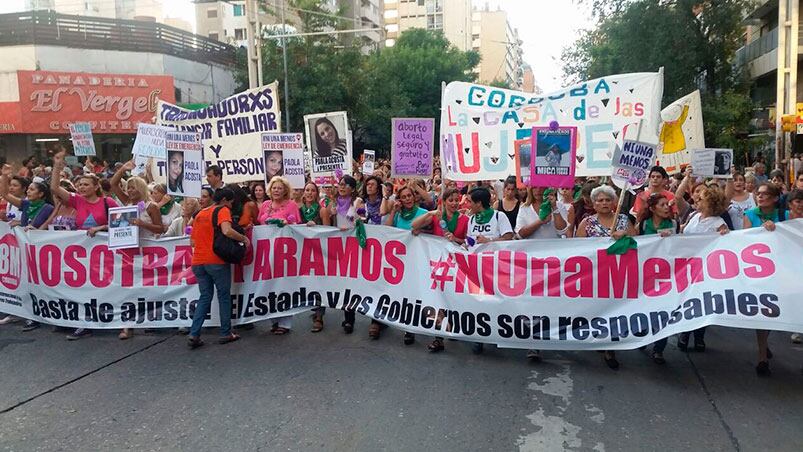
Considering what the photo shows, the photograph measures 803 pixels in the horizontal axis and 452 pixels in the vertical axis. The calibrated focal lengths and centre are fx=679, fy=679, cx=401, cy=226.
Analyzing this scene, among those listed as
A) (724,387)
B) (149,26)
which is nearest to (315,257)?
(724,387)

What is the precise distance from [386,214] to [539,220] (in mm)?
1641

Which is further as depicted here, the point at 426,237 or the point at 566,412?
the point at 426,237

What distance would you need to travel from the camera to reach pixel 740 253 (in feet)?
17.6

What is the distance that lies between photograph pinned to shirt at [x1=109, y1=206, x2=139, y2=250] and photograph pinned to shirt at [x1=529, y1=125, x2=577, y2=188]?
4122 mm

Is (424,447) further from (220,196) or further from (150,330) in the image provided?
(150,330)

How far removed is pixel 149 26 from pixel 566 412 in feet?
82.8

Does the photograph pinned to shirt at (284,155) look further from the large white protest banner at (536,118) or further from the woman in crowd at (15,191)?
the woman in crowd at (15,191)

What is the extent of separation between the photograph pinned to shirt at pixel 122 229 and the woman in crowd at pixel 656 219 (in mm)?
5056

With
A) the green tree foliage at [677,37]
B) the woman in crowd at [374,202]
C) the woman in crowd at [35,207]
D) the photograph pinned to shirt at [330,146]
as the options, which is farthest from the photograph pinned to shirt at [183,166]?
the green tree foliage at [677,37]

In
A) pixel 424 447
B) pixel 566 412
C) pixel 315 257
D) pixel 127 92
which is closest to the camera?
pixel 424 447

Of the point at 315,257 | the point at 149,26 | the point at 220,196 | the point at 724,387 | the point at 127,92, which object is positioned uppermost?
the point at 149,26

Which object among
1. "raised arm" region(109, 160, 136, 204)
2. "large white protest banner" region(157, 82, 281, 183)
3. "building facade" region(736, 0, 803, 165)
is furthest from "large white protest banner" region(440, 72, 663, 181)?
"building facade" region(736, 0, 803, 165)

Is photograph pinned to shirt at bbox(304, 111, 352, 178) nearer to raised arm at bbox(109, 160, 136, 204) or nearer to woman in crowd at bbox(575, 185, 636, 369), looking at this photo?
raised arm at bbox(109, 160, 136, 204)

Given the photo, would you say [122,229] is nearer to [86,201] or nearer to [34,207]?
[86,201]
